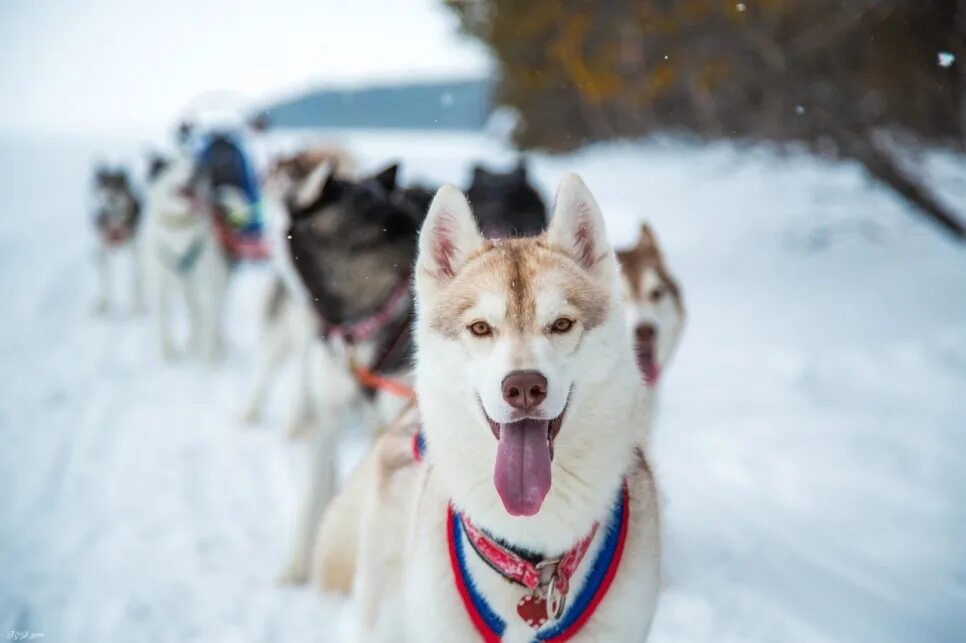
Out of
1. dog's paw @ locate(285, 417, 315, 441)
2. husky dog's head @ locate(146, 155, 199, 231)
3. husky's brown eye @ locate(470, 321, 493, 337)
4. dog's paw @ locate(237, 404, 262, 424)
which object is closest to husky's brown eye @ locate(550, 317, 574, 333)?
husky's brown eye @ locate(470, 321, 493, 337)

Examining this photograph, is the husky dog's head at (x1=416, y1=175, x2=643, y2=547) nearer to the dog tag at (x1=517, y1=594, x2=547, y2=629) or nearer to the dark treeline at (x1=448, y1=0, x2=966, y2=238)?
the dog tag at (x1=517, y1=594, x2=547, y2=629)

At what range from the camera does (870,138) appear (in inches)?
Result: 246

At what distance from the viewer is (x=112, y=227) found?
862 cm

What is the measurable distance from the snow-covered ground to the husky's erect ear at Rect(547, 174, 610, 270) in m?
1.68

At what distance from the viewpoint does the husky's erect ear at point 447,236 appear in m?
1.84

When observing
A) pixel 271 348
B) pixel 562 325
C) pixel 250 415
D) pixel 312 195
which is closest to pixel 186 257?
pixel 271 348

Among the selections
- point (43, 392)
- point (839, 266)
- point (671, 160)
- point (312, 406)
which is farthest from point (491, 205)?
point (671, 160)

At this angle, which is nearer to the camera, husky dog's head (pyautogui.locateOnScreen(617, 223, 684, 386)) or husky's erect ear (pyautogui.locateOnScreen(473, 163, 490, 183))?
husky dog's head (pyautogui.locateOnScreen(617, 223, 684, 386))

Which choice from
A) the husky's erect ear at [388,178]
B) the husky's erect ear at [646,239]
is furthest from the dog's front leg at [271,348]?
the husky's erect ear at [646,239]

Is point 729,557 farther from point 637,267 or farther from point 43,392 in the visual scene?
point 43,392

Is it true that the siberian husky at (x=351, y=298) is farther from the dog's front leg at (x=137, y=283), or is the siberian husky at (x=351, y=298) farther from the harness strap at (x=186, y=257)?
the dog's front leg at (x=137, y=283)

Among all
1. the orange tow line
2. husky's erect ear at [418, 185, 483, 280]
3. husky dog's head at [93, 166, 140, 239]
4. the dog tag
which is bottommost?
the dog tag

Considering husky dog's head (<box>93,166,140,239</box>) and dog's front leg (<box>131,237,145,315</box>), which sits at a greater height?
husky dog's head (<box>93,166,140,239</box>)

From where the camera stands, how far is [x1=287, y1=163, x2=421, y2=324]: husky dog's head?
3484 millimetres
